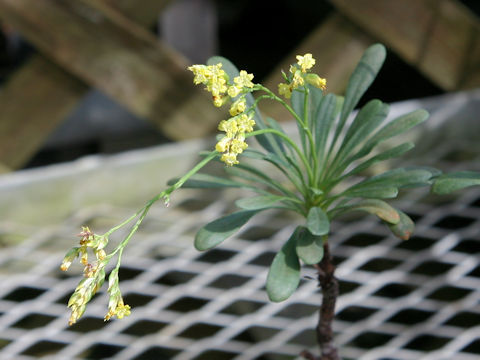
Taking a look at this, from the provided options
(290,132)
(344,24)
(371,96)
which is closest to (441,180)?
(290,132)

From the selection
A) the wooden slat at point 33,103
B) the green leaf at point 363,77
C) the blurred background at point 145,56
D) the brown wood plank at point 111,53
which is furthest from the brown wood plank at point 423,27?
the green leaf at point 363,77

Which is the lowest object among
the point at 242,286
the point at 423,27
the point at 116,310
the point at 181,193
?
the point at 116,310

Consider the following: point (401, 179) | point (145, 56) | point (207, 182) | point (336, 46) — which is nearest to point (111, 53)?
point (145, 56)

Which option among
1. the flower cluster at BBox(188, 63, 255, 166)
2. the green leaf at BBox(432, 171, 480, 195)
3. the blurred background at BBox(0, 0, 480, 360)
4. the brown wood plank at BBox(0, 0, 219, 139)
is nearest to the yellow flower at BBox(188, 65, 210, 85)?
the flower cluster at BBox(188, 63, 255, 166)

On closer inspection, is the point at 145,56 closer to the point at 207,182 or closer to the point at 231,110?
the point at 207,182

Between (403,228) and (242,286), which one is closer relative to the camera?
(403,228)

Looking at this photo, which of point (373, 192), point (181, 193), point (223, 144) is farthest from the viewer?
point (181, 193)
